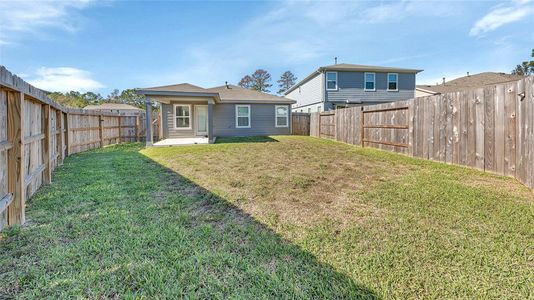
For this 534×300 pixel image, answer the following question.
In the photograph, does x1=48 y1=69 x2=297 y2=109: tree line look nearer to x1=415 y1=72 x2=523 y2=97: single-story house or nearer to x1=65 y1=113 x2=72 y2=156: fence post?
x1=415 y1=72 x2=523 y2=97: single-story house

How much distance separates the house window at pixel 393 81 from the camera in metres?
18.8

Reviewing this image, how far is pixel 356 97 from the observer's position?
18.3 metres

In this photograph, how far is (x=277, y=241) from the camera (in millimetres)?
2352

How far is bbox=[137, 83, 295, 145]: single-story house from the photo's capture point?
570 inches

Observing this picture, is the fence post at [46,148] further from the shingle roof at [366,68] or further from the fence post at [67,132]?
the shingle roof at [366,68]

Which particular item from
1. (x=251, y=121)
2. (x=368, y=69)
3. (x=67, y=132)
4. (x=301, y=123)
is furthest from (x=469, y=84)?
(x=67, y=132)

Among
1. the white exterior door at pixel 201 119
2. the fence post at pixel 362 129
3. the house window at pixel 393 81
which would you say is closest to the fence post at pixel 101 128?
the white exterior door at pixel 201 119

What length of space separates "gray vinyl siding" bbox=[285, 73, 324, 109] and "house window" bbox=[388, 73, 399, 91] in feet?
17.6

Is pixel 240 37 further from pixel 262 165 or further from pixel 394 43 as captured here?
pixel 262 165

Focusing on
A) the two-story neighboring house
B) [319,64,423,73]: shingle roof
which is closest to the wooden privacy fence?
the two-story neighboring house

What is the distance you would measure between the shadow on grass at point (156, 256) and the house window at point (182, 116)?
37.9ft

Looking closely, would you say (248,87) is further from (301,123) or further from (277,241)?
(277,241)

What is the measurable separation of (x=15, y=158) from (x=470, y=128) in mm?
7545

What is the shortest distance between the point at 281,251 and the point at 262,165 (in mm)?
3979
